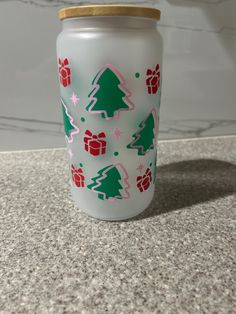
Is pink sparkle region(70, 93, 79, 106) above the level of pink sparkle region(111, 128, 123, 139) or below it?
above

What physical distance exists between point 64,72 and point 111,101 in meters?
0.07

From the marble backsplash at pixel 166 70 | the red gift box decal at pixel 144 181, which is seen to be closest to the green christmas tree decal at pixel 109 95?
the red gift box decal at pixel 144 181

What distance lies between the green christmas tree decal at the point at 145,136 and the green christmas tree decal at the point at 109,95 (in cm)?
3

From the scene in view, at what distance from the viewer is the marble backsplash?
0.55 meters

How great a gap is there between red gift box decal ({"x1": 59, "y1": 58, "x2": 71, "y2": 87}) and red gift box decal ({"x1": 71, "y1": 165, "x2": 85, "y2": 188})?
118 millimetres

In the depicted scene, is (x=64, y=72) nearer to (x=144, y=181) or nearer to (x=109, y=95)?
(x=109, y=95)

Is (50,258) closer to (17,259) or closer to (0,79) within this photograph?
(17,259)

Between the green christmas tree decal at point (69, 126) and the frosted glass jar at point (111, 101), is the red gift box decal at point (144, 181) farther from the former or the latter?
the green christmas tree decal at point (69, 126)

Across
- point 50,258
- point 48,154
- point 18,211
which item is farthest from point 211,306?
point 48,154

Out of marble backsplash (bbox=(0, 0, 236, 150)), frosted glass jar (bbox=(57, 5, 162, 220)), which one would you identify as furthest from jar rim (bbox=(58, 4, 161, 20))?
marble backsplash (bbox=(0, 0, 236, 150))

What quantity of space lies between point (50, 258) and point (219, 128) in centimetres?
49

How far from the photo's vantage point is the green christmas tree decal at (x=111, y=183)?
1.36 feet

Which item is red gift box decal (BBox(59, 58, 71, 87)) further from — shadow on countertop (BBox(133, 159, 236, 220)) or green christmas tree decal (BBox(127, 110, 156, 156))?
shadow on countertop (BBox(133, 159, 236, 220))

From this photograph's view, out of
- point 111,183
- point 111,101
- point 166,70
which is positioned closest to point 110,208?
point 111,183
